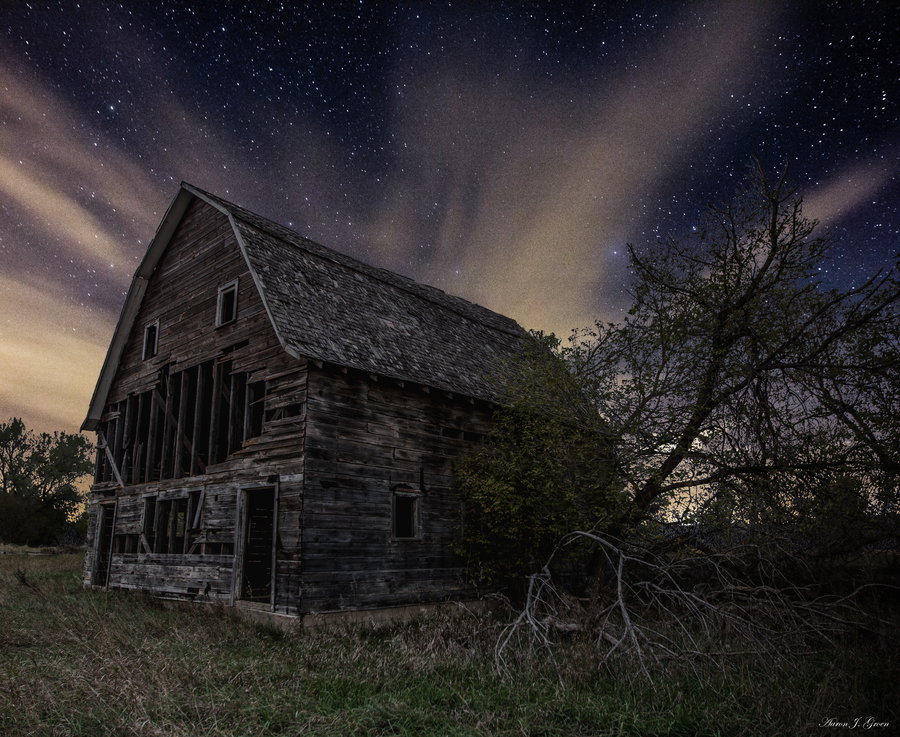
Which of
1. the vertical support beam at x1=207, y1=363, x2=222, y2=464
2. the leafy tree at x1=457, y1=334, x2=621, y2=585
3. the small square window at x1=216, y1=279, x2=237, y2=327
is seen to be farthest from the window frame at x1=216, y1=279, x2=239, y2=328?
the leafy tree at x1=457, y1=334, x2=621, y2=585

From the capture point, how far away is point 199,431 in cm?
1423

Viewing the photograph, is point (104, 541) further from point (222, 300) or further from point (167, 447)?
point (222, 300)

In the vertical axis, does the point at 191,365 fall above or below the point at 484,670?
above

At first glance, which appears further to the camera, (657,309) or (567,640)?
(657,309)

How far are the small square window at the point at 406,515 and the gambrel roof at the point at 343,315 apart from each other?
249cm

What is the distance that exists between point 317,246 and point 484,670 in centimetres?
1286

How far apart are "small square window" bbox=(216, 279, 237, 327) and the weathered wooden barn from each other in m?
Result: 0.04

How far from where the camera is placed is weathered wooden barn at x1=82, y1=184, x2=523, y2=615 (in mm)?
11703

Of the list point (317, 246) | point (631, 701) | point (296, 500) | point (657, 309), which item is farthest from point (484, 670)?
point (317, 246)

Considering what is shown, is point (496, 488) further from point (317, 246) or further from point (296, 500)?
point (317, 246)

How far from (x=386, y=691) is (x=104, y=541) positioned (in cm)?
1429

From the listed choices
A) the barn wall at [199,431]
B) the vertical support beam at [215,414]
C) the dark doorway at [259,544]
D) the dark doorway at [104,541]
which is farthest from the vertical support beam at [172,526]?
the dark doorway at [104,541]

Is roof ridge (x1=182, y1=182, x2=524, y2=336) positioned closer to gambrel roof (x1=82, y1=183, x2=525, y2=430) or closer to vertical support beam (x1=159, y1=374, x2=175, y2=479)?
gambrel roof (x1=82, y1=183, x2=525, y2=430)

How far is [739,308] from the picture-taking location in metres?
11.4
